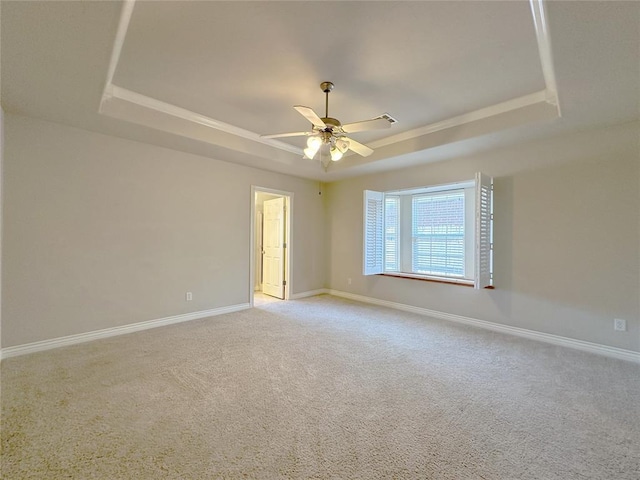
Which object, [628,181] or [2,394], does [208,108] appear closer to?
[2,394]

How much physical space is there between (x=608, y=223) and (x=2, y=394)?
19.4 ft

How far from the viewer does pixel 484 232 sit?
368 centimetres

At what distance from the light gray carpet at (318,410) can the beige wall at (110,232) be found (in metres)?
0.52

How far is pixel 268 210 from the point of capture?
6.08 metres

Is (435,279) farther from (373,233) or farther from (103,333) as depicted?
(103,333)

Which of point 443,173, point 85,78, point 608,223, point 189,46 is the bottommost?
point 608,223

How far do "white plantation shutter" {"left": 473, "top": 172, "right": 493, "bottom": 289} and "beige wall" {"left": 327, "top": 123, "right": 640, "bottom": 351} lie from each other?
0.12m

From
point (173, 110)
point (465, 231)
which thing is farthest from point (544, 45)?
point (173, 110)

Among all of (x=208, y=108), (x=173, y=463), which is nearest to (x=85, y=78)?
(x=208, y=108)

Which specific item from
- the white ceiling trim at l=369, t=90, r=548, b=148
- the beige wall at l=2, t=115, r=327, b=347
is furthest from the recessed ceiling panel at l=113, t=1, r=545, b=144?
the beige wall at l=2, t=115, r=327, b=347

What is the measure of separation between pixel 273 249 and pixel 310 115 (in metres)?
3.94

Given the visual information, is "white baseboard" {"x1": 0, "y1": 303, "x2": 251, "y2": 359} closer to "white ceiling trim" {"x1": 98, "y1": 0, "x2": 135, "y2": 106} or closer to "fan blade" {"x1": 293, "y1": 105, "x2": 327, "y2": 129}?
"white ceiling trim" {"x1": 98, "y1": 0, "x2": 135, "y2": 106}

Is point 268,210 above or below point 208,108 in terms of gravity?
below

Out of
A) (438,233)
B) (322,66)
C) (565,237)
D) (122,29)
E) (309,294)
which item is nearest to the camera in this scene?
(122,29)
